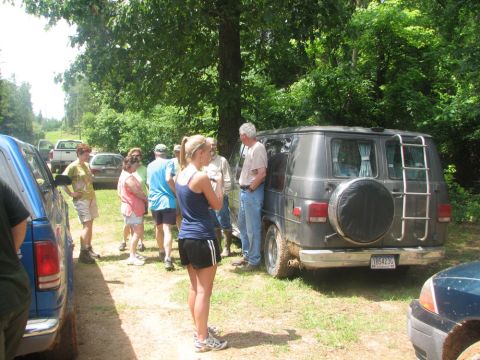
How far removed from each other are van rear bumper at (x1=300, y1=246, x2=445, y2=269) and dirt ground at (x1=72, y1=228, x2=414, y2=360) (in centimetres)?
53

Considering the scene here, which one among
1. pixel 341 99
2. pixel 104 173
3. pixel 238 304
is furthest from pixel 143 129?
pixel 238 304

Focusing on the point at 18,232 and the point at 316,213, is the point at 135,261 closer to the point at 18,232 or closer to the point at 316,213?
the point at 316,213

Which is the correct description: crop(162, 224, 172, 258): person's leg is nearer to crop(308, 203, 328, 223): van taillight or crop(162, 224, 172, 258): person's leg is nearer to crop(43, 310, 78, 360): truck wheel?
crop(308, 203, 328, 223): van taillight

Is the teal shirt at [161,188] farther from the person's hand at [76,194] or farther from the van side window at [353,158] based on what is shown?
the van side window at [353,158]

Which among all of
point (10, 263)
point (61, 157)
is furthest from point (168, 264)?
point (61, 157)

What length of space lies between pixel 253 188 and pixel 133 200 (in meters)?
1.99

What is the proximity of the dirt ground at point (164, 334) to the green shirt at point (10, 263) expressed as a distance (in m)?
2.01

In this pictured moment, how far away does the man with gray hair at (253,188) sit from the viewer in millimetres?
6402

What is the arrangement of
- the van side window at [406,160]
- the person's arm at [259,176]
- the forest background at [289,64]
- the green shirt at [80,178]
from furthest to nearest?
the forest background at [289,64] < the green shirt at [80,178] < the person's arm at [259,176] < the van side window at [406,160]

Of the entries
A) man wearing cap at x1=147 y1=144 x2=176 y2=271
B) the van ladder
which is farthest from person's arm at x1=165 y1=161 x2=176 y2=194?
the van ladder

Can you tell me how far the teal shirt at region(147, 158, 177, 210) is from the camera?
7.00m

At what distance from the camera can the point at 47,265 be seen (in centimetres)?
320

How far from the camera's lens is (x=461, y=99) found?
1140 centimetres

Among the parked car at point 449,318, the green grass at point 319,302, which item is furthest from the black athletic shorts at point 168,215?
the parked car at point 449,318
